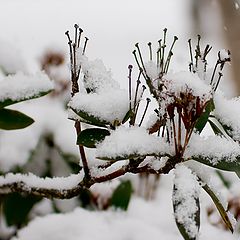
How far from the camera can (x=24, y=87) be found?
965 millimetres

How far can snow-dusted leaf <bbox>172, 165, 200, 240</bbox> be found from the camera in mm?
765

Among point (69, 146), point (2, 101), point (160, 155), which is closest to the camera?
point (160, 155)

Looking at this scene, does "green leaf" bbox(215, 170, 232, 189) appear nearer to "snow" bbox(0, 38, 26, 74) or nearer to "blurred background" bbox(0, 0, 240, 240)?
"blurred background" bbox(0, 0, 240, 240)

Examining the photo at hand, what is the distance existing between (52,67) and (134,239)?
0.55m

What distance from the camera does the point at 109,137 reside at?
821mm

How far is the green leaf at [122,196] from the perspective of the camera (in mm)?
1459

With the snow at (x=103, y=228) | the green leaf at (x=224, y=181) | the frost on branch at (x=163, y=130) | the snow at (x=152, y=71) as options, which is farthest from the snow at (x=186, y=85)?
the green leaf at (x=224, y=181)

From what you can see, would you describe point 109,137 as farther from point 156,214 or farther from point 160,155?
point 156,214

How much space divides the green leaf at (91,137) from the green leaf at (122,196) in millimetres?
605

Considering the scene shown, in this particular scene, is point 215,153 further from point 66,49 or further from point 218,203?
point 66,49

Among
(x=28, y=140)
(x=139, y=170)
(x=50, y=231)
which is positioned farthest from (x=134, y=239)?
(x=139, y=170)

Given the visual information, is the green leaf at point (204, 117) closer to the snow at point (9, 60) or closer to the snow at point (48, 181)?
the snow at point (48, 181)

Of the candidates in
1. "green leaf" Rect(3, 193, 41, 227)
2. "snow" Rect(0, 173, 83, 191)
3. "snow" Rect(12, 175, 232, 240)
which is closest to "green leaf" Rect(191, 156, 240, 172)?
"snow" Rect(0, 173, 83, 191)

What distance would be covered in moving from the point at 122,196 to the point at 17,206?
24cm
